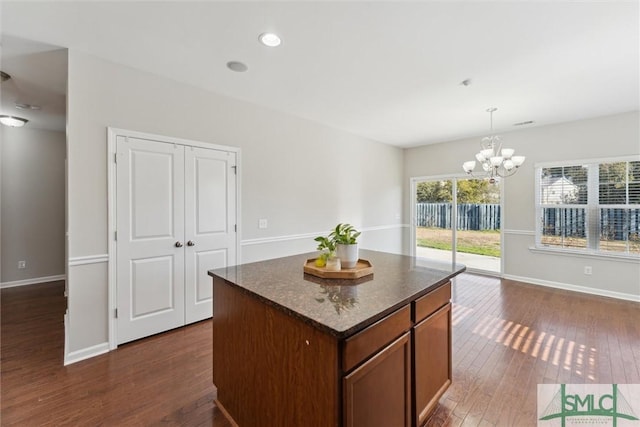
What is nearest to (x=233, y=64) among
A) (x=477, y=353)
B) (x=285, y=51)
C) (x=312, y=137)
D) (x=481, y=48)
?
(x=285, y=51)

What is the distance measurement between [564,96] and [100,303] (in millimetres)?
5637

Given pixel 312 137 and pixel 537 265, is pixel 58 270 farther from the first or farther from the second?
pixel 537 265

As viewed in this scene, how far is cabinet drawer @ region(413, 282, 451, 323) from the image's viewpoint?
1.51 m

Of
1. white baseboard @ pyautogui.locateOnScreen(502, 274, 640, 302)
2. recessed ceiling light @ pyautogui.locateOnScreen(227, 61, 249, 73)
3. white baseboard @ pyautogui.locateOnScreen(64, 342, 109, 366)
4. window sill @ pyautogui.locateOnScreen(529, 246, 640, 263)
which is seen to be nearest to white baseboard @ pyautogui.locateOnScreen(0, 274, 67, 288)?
white baseboard @ pyautogui.locateOnScreen(64, 342, 109, 366)

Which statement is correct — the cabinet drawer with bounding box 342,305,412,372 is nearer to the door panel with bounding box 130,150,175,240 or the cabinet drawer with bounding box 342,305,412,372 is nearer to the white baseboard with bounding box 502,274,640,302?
the door panel with bounding box 130,150,175,240

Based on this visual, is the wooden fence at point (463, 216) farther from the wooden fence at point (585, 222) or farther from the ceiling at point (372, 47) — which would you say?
the ceiling at point (372, 47)

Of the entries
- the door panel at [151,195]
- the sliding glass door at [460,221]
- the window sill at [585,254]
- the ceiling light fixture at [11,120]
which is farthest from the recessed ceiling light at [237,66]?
the window sill at [585,254]

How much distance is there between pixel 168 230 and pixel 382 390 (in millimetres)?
2614

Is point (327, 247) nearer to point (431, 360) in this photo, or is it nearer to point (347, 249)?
point (347, 249)

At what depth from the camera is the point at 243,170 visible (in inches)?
139

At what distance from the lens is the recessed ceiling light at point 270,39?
2.19 m

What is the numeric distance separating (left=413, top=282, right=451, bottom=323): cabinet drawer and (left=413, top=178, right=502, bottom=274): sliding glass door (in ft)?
13.7

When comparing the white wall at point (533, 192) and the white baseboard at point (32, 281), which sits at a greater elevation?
the white wall at point (533, 192)

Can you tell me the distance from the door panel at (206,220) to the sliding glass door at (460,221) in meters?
4.48
